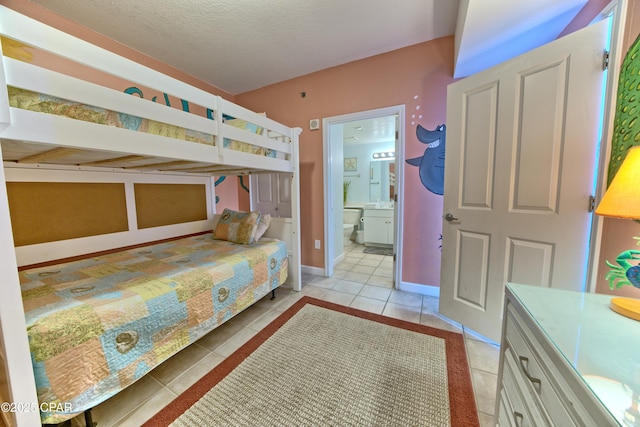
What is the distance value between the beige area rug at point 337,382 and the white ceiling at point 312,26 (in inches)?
86.8

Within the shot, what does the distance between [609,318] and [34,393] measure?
2031 millimetres

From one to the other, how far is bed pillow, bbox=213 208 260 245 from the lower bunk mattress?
0.24 m

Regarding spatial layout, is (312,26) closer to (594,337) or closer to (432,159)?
(432,159)

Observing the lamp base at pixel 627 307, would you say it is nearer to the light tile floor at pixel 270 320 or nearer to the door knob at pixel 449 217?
the light tile floor at pixel 270 320

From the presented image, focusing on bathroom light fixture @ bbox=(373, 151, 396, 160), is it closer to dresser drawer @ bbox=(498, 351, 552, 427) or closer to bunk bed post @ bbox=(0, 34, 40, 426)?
dresser drawer @ bbox=(498, 351, 552, 427)

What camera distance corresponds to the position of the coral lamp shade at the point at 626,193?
2.31 feet

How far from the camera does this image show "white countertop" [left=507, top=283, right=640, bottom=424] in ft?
1.62

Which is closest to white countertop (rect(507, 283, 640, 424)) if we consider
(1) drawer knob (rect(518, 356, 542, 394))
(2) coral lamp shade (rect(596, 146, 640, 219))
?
(1) drawer knob (rect(518, 356, 542, 394))

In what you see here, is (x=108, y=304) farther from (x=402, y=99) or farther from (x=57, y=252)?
(x=402, y=99)

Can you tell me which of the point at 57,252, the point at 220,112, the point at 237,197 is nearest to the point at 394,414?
the point at 220,112

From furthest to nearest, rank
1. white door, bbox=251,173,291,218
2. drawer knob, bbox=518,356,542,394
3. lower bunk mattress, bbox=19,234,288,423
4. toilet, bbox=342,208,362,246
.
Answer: toilet, bbox=342,208,362,246 < white door, bbox=251,173,291,218 < lower bunk mattress, bbox=19,234,288,423 < drawer knob, bbox=518,356,542,394

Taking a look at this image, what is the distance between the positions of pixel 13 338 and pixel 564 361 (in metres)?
1.67

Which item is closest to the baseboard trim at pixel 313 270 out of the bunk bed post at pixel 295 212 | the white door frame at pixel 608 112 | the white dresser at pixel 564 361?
the bunk bed post at pixel 295 212

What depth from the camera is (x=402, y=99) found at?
2367mm
